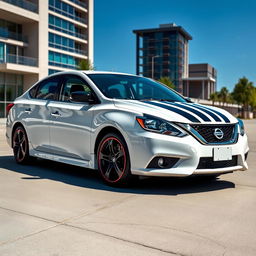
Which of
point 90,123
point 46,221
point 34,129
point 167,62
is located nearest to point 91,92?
point 90,123

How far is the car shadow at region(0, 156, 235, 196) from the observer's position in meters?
5.12

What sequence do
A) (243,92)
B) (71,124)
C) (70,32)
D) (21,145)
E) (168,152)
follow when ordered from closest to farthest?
(168,152) < (71,124) < (21,145) < (70,32) < (243,92)

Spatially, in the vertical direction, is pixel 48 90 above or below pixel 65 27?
below

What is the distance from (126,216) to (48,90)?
3.37 meters

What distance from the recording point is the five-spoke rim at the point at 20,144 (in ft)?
22.9

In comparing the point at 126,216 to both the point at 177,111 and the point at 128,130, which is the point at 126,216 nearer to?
the point at 128,130

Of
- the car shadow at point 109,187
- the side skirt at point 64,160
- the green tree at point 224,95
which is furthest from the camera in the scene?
the green tree at point 224,95

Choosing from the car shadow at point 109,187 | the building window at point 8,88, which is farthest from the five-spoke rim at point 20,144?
the building window at point 8,88

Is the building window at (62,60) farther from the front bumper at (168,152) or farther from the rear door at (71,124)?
the front bumper at (168,152)

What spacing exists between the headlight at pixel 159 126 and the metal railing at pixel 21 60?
37.9 m

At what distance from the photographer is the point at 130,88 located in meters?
5.96

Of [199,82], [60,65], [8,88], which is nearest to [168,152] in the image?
[8,88]

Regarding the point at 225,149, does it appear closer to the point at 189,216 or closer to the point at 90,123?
the point at 189,216

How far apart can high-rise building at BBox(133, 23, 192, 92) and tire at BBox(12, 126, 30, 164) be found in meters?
126
